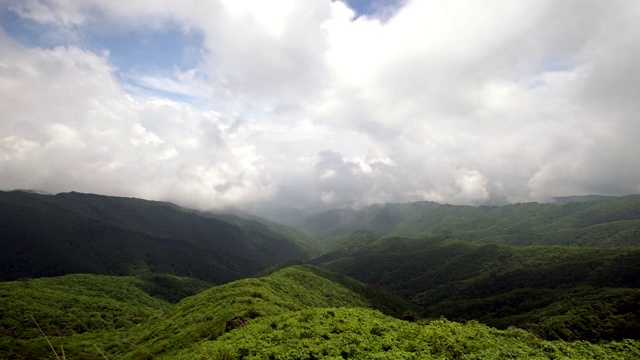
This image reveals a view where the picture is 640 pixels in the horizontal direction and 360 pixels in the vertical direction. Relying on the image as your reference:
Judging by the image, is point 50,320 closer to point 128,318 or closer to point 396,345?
point 128,318

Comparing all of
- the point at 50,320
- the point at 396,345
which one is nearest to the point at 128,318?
the point at 50,320

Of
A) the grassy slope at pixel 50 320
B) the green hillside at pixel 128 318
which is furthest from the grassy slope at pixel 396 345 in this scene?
the grassy slope at pixel 50 320

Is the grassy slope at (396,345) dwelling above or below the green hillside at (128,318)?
above

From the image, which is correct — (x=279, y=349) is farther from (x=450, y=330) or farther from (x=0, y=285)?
(x=0, y=285)

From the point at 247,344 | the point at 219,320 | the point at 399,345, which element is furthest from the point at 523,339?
the point at 219,320

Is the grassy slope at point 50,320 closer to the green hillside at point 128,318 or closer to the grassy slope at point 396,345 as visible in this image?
the green hillside at point 128,318

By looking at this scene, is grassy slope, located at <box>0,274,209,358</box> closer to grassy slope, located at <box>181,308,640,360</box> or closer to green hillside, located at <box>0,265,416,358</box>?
green hillside, located at <box>0,265,416,358</box>

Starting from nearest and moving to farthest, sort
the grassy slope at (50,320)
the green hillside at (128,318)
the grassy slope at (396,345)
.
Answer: the grassy slope at (396,345)
the green hillside at (128,318)
the grassy slope at (50,320)

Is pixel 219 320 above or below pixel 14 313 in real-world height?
above

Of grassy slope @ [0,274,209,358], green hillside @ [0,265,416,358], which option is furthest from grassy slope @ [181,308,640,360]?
grassy slope @ [0,274,209,358]

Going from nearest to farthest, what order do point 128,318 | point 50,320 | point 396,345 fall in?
point 396,345
point 50,320
point 128,318

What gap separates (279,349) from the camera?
1253 inches

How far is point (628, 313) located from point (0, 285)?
385 meters

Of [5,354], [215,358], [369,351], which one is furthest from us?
[5,354]
